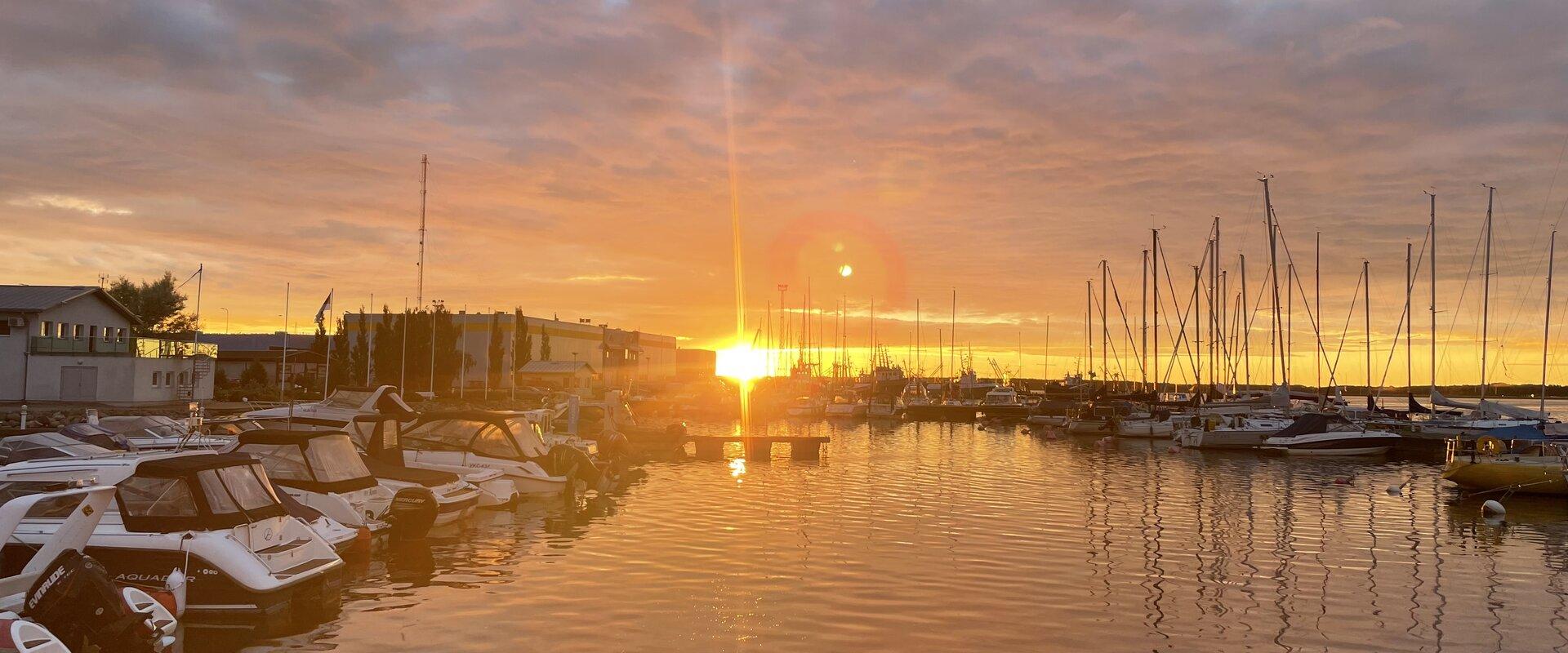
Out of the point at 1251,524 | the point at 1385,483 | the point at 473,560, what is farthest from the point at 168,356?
the point at 1385,483

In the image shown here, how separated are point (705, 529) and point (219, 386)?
6282cm

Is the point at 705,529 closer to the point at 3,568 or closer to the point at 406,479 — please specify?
the point at 406,479

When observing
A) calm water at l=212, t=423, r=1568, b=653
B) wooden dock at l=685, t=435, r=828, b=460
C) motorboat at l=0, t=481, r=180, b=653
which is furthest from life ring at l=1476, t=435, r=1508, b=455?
motorboat at l=0, t=481, r=180, b=653

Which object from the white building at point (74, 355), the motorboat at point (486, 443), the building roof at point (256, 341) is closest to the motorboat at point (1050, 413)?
the motorboat at point (486, 443)

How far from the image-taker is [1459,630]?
646 inches

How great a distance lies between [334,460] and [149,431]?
1792 centimetres

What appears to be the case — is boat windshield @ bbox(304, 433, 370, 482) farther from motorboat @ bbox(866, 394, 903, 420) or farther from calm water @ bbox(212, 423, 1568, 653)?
motorboat @ bbox(866, 394, 903, 420)

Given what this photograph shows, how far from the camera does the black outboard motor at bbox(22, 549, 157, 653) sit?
12398mm

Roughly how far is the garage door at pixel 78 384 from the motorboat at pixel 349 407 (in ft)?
86.0

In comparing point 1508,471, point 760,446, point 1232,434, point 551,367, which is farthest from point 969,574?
point 551,367

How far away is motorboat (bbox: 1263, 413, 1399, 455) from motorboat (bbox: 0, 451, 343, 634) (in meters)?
52.2

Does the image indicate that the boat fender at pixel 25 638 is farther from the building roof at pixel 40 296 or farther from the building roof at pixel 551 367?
the building roof at pixel 551 367

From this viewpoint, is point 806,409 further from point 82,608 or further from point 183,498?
point 82,608

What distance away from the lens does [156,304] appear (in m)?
95.2
